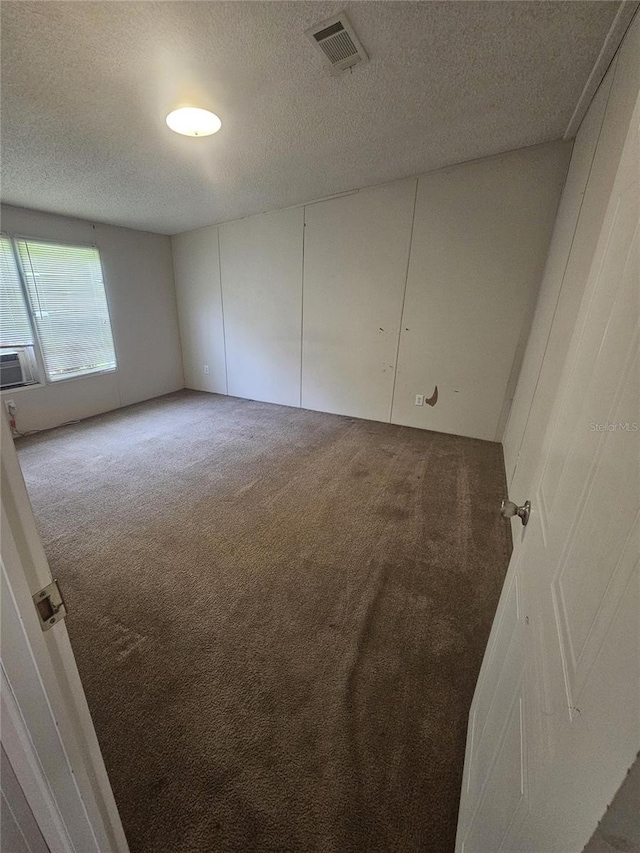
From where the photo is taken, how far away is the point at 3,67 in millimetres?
1612

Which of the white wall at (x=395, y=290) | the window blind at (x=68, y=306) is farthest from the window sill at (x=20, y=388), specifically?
the white wall at (x=395, y=290)

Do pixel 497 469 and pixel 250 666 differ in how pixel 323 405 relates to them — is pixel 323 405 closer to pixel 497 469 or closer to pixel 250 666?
pixel 497 469

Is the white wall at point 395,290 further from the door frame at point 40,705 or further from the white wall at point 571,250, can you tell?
the door frame at point 40,705

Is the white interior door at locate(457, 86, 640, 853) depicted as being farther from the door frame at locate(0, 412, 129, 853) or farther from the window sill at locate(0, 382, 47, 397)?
the window sill at locate(0, 382, 47, 397)

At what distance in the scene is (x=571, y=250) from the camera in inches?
83.9

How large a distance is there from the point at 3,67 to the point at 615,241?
2.69 metres

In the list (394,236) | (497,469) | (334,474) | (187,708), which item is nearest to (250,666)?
(187,708)

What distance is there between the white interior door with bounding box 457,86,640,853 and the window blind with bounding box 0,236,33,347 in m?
4.54

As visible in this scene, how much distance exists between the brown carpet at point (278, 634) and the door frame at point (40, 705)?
1.74 ft

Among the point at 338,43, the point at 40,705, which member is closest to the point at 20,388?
the point at 338,43

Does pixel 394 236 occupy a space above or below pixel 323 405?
above

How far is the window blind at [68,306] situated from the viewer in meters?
3.50

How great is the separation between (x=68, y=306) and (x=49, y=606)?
4425 millimetres

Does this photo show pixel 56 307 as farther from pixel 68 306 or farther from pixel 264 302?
pixel 264 302
